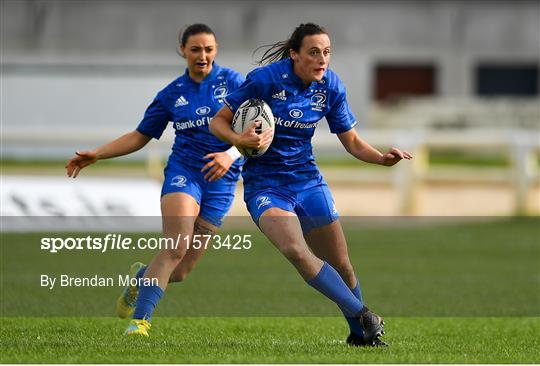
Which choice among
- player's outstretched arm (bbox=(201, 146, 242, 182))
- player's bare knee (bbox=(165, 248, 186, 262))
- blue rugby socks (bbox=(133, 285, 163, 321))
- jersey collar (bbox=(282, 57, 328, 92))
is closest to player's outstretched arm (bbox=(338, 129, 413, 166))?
jersey collar (bbox=(282, 57, 328, 92))

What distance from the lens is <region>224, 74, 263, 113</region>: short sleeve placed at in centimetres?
753

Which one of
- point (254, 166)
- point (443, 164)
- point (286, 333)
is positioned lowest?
point (443, 164)

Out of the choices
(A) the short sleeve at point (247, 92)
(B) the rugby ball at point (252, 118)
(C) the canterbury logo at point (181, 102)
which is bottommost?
(C) the canterbury logo at point (181, 102)

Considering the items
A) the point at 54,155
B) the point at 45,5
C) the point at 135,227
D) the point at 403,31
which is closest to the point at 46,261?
the point at 135,227

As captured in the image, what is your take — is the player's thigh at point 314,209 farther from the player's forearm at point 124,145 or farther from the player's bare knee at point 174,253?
the player's forearm at point 124,145

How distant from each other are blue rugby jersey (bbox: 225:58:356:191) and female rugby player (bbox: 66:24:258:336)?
0.58 metres

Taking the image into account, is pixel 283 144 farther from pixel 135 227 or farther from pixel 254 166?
pixel 135 227

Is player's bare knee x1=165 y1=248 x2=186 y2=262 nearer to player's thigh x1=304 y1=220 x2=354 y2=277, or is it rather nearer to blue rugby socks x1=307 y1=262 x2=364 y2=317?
player's thigh x1=304 y1=220 x2=354 y2=277

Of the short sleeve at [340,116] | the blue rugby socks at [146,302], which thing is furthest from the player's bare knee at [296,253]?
the blue rugby socks at [146,302]

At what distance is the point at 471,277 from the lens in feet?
41.8

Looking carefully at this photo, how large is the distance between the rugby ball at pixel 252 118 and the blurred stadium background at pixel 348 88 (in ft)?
26.5

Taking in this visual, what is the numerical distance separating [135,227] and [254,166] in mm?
8054

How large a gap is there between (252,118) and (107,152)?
133cm

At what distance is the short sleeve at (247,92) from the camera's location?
297 inches
